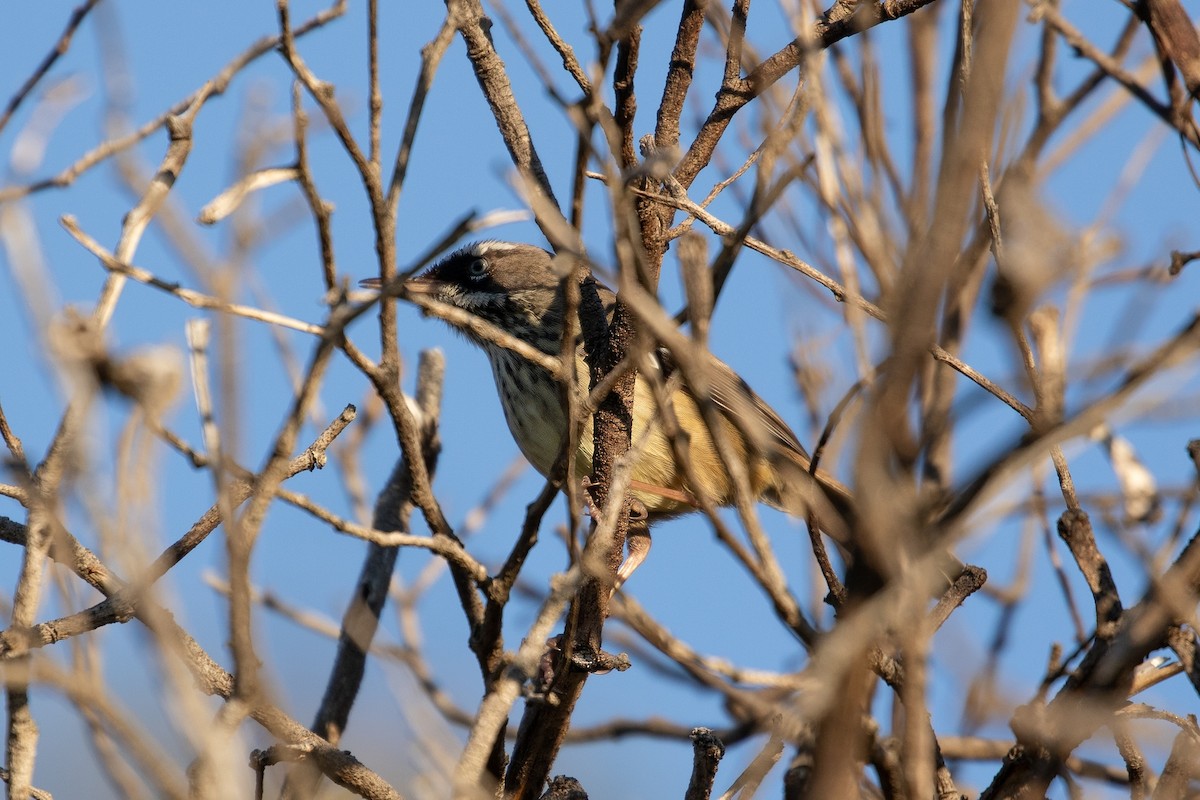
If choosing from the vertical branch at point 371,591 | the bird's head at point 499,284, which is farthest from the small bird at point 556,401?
the vertical branch at point 371,591

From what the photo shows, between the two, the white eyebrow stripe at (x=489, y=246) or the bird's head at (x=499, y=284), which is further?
the white eyebrow stripe at (x=489, y=246)

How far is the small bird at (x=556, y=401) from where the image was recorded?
4762 millimetres

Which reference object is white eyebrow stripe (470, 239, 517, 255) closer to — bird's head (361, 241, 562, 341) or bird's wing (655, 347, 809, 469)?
bird's head (361, 241, 562, 341)

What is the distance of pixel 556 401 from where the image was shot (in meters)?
4.80

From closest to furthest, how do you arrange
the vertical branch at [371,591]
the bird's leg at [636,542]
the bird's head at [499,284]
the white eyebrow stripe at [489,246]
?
the vertical branch at [371,591] < the bird's leg at [636,542] < the bird's head at [499,284] < the white eyebrow stripe at [489,246]

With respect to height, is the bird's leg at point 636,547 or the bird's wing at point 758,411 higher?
the bird's wing at point 758,411

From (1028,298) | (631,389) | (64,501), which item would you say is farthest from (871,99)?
(64,501)

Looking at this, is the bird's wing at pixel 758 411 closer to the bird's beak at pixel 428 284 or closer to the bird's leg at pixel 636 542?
the bird's leg at pixel 636 542

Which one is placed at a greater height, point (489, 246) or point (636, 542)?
point (489, 246)

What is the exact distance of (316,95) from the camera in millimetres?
2479

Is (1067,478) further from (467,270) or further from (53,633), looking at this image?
(467,270)

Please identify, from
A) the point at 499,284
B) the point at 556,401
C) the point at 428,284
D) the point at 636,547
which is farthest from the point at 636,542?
the point at 428,284

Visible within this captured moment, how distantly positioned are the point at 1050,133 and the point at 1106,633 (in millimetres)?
2044

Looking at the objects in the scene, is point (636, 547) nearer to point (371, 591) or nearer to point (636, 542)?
point (636, 542)
